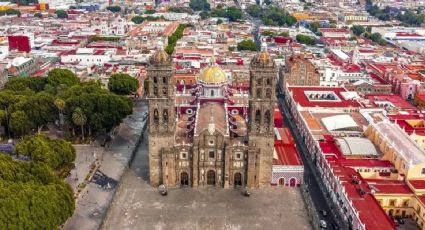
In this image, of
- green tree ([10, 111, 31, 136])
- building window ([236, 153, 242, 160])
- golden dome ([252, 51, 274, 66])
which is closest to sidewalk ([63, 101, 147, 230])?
green tree ([10, 111, 31, 136])

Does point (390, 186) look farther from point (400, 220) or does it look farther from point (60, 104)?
point (60, 104)

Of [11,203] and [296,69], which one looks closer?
[11,203]

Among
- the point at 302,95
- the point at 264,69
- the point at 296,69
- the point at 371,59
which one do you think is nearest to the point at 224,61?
the point at 296,69

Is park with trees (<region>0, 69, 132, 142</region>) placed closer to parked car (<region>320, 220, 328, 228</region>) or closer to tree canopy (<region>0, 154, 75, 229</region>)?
tree canopy (<region>0, 154, 75, 229</region>)

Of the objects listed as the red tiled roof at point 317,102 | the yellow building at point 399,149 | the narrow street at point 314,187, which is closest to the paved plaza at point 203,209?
the narrow street at point 314,187

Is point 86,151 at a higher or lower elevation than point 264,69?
lower

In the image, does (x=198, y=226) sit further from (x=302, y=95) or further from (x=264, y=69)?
(x=302, y=95)

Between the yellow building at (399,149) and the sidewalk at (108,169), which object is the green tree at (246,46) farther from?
the yellow building at (399,149)
